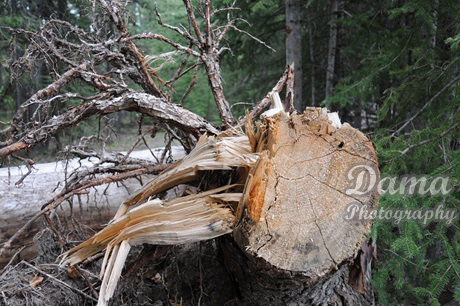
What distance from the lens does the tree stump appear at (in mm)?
2086

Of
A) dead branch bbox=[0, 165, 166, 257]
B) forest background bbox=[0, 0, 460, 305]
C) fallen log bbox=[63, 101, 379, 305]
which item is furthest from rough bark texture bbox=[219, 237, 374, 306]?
dead branch bbox=[0, 165, 166, 257]

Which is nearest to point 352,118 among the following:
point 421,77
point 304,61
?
point 304,61

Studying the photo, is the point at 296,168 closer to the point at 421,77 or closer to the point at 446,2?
the point at 421,77

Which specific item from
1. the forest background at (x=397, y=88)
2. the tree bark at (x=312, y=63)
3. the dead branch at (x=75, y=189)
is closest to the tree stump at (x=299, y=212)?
the forest background at (x=397, y=88)

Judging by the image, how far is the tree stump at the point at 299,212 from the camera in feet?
6.84

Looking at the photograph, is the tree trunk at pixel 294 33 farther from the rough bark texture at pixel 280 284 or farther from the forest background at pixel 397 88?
the rough bark texture at pixel 280 284

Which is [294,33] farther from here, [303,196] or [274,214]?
[274,214]

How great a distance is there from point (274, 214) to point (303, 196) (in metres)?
0.22

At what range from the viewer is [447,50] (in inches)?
173

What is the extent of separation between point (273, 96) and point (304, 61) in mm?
5532

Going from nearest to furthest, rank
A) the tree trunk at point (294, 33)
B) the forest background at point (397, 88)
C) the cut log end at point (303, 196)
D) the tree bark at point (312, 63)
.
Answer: the cut log end at point (303, 196), the forest background at point (397, 88), the tree trunk at point (294, 33), the tree bark at point (312, 63)

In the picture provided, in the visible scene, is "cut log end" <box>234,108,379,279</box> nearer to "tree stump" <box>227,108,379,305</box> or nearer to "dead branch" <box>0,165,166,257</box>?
"tree stump" <box>227,108,379,305</box>

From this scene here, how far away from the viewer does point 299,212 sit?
2166 mm

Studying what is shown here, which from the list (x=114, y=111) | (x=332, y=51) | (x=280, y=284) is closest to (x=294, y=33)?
(x=332, y=51)
